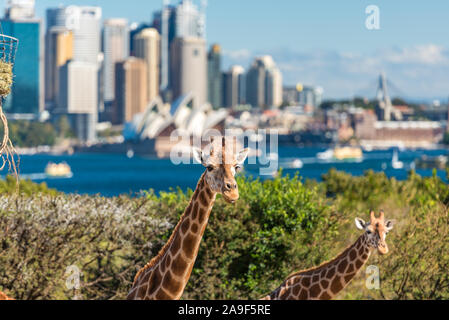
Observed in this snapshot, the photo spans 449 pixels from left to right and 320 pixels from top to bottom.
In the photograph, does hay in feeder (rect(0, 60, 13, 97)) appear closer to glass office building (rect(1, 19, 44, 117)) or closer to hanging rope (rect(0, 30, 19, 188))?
hanging rope (rect(0, 30, 19, 188))

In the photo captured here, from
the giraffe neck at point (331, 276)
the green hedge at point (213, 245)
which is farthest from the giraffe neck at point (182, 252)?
the green hedge at point (213, 245)

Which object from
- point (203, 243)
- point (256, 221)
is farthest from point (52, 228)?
point (256, 221)

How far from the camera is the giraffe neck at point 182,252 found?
245 inches

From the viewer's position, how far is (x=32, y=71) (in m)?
168

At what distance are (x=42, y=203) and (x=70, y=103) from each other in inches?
6548

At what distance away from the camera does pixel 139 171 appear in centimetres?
11856

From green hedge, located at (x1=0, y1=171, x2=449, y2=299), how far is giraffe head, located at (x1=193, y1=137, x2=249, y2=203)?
288 inches

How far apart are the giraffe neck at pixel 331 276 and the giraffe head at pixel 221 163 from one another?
2.81m

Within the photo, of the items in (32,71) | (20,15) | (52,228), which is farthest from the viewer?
(32,71)

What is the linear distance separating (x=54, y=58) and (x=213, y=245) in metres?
177

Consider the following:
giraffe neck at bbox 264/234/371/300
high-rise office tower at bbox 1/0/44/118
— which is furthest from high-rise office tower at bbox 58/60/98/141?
giraffe neck at bbox 264/234/371/300

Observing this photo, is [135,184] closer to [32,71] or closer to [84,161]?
[84,161]

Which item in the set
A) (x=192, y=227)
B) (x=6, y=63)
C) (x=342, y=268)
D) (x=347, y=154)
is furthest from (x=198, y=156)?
(x=347, y=154)

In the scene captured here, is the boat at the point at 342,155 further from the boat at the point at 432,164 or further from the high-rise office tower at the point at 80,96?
the high-rise office tower at the point at 80,96
